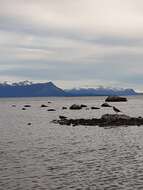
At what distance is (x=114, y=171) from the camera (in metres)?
33.2

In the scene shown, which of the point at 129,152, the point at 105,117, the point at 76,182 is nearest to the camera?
the point at 76,182

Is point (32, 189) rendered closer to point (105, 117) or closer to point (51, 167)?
point (51, 167)

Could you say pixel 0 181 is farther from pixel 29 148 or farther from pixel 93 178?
pixel 29 148

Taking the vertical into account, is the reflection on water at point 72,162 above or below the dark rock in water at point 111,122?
below

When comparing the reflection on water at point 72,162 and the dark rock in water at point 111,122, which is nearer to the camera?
the reflection on water at point 72,162

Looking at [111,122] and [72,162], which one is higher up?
[111,122]

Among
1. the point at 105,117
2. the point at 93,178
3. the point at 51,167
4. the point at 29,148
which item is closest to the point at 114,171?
the point at 93,178

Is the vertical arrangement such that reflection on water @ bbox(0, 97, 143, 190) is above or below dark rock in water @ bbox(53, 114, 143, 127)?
below

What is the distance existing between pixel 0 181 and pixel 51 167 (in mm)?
5936

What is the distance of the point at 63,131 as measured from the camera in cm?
6731

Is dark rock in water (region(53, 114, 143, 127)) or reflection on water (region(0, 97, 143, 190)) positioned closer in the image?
reflection on water (region(0, 97, 143, 190))

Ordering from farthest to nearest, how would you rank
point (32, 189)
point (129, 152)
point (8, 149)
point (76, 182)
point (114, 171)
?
point (8, 149)
point (129, 152)
point (114, 171)
point (76, 182)
point (32, 189)

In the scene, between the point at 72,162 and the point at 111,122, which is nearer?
Answer: the point at 72,162

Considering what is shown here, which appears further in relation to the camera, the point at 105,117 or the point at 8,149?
the point at 105,117
